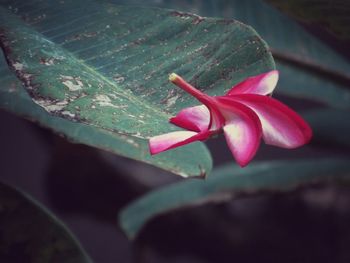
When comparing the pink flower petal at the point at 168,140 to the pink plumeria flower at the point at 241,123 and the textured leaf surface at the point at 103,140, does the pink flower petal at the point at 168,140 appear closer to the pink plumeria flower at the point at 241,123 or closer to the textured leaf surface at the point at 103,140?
the pink plumeria flower at the point at 241,123

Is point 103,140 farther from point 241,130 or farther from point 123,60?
point 241,130

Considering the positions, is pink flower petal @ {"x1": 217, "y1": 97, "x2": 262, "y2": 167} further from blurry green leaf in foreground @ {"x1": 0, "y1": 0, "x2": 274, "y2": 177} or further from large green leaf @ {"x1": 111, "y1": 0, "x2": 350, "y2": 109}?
large green leaf @ {"x1": 111, "y1": 0, "x2": 350, "y2": 109}

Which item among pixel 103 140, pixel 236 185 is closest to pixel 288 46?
pixel 236 185

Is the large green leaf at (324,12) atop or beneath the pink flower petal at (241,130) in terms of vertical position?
beneath

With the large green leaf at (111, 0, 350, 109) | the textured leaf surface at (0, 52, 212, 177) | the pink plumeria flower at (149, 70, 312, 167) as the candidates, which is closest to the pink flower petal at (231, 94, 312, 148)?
the pink plumeria flower at (149, 70, 312, 167)

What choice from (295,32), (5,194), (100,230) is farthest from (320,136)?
(100,230)

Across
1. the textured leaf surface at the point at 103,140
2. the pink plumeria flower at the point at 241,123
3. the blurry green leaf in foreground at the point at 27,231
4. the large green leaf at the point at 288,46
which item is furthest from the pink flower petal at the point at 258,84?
the large green leaf at the point at 288,46
